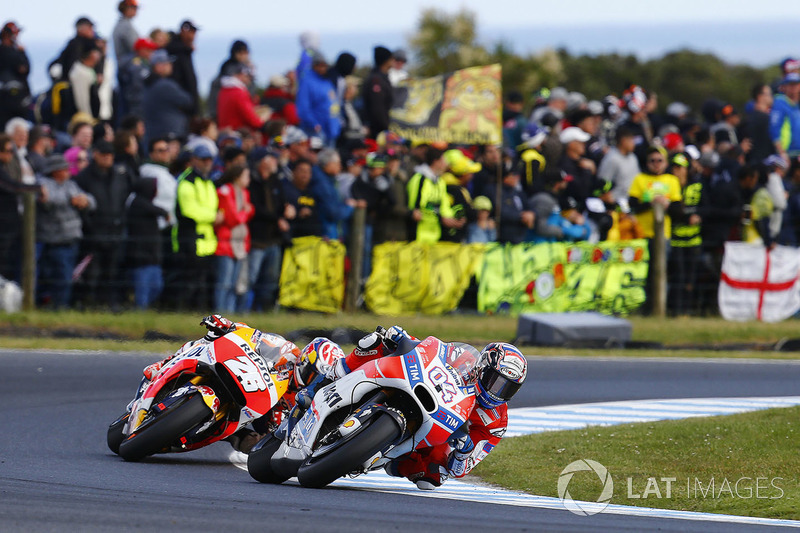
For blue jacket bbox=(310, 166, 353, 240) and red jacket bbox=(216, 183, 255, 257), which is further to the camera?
blue jacket bbox=(310, 166, 353, 240)

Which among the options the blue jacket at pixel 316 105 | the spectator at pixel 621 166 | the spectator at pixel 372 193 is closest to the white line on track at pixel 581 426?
the spectator at pixel 372 193

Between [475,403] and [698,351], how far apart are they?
872 cm

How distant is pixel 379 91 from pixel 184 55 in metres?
2.57

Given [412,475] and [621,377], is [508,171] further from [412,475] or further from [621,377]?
[412,475]

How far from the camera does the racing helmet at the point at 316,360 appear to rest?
7.79m

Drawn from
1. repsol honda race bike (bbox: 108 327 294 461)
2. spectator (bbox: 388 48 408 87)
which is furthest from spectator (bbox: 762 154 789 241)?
repsol honda race bike (bbox: 108 327 294 461)

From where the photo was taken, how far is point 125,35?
17.4m

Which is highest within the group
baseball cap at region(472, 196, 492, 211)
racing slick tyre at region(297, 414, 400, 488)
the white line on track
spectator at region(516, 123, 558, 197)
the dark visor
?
spectator at region(516, 123, 558, 197)

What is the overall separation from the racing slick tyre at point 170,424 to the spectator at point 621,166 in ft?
35.3

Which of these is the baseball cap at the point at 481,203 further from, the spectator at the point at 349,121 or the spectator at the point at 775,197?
the spectator at the point at 775,197

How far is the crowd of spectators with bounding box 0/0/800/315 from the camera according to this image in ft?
48.9

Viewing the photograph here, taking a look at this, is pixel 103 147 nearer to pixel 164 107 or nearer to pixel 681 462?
pixel 164 107

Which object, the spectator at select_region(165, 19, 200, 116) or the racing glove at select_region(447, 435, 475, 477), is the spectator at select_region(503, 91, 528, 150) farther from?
the racing glove at select_region(447, 435, 475, 477)

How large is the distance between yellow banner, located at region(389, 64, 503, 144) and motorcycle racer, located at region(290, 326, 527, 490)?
9.81 metres
